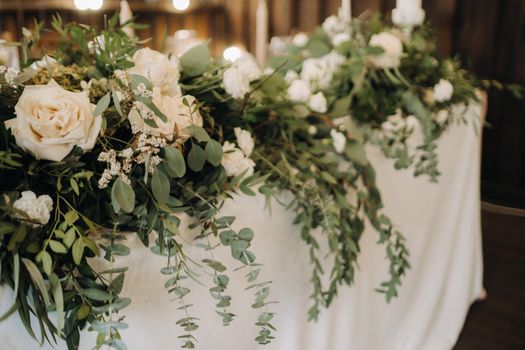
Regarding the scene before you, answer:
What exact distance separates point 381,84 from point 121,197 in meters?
0.97

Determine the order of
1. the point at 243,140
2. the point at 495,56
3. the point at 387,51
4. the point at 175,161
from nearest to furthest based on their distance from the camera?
the point at 175,161 < the point at 243,140 < the point at 387,51 < the point at 495,56

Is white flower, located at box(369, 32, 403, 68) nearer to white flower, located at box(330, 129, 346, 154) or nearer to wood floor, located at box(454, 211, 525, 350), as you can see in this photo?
white flower, located at box(330, 129, 346, 154)

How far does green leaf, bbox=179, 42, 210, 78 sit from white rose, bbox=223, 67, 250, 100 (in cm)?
6

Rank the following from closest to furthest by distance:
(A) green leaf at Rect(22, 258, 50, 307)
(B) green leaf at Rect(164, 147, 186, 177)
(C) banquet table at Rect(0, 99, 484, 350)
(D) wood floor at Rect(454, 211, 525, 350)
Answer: (A) green leaf at Rect(22, 258, 50, 307), (B) green leaf at Rect(164, 147, 186, 177), (C) banquet table at Rect(0, 99, 484, 350), (D) wood floor at Rect(454, 211, 525, 350)

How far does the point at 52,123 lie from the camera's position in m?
0.65

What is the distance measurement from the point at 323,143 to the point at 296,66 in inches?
15.0

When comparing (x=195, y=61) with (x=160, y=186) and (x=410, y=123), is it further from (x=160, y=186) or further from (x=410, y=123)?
(x=410, y=123)

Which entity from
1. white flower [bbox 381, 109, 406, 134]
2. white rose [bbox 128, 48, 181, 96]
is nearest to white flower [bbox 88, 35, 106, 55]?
white rose [bbox 128, 48, 181, 96]

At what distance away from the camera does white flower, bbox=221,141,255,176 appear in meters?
0.86

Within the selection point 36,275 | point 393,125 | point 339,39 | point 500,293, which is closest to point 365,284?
point 393,125

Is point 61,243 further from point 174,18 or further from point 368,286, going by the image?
point 174,18

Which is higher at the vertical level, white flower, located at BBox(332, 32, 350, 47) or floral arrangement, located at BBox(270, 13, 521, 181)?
white flower, located at BBox(332, 32, 350, 47)

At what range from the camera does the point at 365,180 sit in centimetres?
122

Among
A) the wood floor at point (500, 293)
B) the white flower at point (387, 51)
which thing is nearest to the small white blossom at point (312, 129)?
the white flower at point (387, 51)
